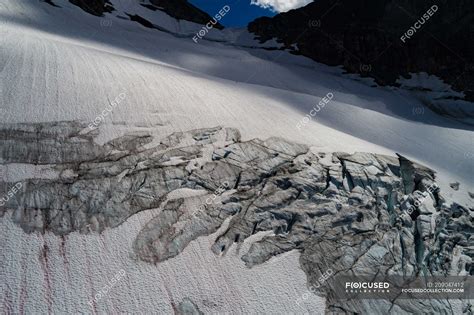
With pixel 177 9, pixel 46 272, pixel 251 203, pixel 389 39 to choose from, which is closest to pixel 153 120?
pixel 251 203

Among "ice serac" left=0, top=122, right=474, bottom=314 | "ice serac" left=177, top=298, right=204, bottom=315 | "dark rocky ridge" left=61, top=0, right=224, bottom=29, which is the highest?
"dark rocky ridge" left=61, top=0, right=224, bottom=29

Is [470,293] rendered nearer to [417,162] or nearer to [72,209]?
[417,162]

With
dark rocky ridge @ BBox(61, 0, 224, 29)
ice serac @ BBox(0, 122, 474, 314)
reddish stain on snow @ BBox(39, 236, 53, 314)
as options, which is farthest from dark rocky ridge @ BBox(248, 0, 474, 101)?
reddish stain on snow @ BBox(39, 236, 53, 314)

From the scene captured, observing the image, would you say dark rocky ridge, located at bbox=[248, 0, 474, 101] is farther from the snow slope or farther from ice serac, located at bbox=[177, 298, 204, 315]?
ice serac, located at bbox=[177, 298, 204, 315]

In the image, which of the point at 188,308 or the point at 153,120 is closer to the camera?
the point at 188,308

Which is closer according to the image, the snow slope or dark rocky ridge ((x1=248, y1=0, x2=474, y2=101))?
the snow slope

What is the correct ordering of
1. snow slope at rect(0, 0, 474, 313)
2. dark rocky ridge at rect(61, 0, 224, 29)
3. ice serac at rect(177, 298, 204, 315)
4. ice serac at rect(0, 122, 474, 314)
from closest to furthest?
ice serac at rect(177, 298, 204, 315) → snow slope at rect(0, 0, 474, 313) → ice serac at rect(0, 122, 474, 314) → dark rocky ridge at rect(61, 0, 224, 29)

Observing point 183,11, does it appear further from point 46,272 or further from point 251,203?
point 46,272

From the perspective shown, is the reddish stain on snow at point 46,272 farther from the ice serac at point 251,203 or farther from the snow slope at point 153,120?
the ice serac at point 251,203
